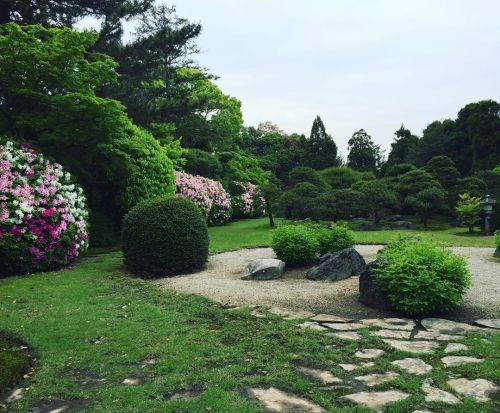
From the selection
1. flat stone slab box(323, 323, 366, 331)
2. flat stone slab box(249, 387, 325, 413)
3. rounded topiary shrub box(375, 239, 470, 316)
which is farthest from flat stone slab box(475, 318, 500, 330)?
flat stone slab box(249, 387, 325, 413)

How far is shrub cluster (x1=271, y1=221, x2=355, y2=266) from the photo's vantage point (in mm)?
8289

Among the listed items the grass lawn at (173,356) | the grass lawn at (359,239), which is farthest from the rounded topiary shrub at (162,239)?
the grass lawn at (359,239)

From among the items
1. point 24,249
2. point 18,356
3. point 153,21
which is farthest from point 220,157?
point 18,356

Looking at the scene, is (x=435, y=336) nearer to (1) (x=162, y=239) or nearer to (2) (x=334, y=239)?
(2) (x=334, y=239)

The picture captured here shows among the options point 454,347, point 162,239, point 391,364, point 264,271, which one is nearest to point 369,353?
point 391,364

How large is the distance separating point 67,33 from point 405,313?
8360 millimetres

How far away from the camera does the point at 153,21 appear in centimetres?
2852

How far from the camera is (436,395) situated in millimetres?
3029

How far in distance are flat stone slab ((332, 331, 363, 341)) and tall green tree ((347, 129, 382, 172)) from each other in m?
35.4

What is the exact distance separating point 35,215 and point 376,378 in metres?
7.28

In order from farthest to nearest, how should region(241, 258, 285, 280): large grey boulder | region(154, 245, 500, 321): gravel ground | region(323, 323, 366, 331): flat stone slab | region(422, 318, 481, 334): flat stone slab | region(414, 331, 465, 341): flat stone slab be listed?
1. region(241, 258, 285, 280): large grey boulder
2. region(154, 245, 500, 321): gravel ground
3. region(323, 323, 366, 331): flat stone slab
4. region(422, 318, 481, 334): flat stone slab
5. region(414, 331, 465, 341): flat stone slab

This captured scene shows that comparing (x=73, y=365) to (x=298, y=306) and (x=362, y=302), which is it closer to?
(x=298, y=306)

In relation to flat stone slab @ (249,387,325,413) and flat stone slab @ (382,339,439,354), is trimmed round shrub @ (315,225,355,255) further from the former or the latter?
flat stone slab @ (249,387,325,413)

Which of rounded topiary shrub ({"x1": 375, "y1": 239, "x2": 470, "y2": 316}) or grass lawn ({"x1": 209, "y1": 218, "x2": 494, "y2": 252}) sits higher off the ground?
rounded topiary shrub ({"x1": 375, "y1": 239, "x2": 470, "y2": 316})
